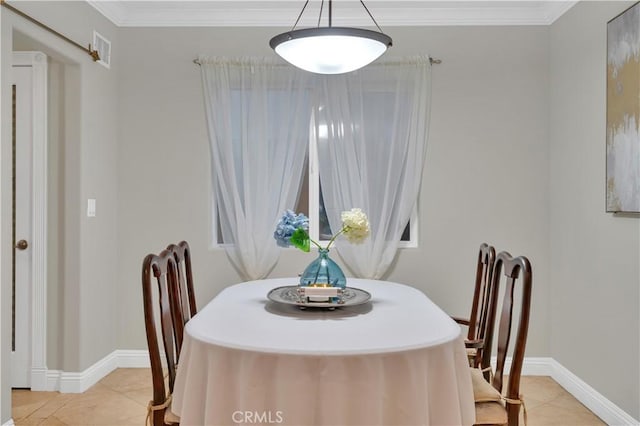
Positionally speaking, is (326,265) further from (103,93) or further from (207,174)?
(103,93)

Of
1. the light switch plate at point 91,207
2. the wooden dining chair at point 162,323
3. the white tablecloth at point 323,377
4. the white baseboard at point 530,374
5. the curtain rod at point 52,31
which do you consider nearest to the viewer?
the white tablecloth at point 323,377

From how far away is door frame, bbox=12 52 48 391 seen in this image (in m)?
3.33

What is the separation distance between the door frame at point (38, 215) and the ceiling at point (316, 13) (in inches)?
25.3

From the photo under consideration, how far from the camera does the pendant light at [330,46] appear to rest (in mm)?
2143

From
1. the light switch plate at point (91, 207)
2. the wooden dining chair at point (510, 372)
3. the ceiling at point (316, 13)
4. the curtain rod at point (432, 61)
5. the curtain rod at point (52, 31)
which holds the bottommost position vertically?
the wooden dining chair at point (510, 372)

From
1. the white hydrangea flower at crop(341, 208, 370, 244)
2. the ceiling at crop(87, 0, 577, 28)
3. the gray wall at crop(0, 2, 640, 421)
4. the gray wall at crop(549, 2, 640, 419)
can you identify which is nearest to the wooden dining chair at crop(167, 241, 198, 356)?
the white hydrangea flower at crop(341, 208, 370, 244)

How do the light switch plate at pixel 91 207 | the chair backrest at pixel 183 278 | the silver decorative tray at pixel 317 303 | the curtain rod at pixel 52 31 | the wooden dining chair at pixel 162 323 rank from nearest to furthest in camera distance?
the wooden dining chair at pixel 162 323 < the silver decorative tray at pixel 317 303 < the chair backrest at pixel 183 278 < the curtain rod at pixel 52 31 < the light switch plate at pixel 91 207

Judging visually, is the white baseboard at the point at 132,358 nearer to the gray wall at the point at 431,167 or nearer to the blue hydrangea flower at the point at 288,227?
the gray wall at the point at 431,167

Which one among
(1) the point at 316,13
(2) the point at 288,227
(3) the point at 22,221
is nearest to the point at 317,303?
(2) the point at 288,227

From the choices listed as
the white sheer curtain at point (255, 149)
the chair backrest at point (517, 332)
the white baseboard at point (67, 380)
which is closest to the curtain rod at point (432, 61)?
the white sheer curtain at point (255, 149)

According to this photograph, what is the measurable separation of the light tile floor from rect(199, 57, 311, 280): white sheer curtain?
43.8 inches

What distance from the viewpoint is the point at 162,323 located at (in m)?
1.93

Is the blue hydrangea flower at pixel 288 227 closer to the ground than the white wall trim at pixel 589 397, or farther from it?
farther from it

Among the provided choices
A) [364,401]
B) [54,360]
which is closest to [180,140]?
[54,360]
